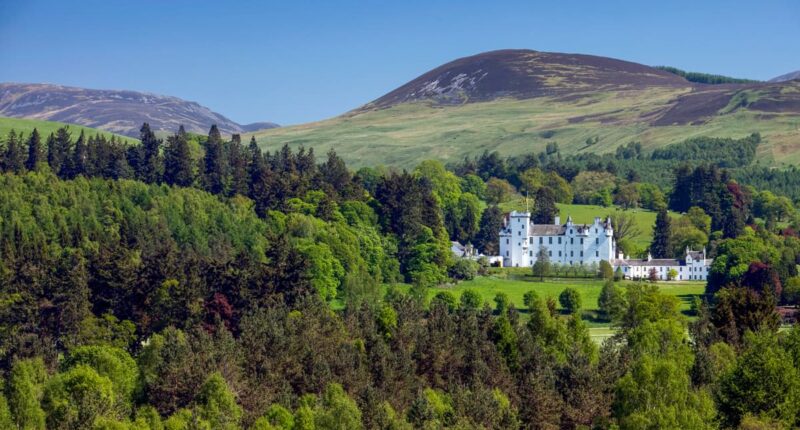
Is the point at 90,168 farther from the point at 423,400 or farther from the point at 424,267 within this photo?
the point at 423,400

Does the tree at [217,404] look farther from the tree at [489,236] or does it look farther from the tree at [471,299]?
the tree at [489,236]

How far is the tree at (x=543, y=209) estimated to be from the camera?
7288 inches

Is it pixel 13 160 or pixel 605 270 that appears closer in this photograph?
pixel 13 160

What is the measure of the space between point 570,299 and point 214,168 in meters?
49.1

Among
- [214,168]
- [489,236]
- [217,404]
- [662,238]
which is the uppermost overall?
[214,168]

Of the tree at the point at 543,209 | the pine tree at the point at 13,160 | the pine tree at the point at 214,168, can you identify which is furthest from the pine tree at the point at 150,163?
the tree at the point at 543,209

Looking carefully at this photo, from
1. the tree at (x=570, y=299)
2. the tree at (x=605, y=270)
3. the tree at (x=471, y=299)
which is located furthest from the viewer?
the tree at (x=605, y=270)

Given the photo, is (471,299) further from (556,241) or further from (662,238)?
(556,241)

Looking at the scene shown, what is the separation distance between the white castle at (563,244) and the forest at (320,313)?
346 cm

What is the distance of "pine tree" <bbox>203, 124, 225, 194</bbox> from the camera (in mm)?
157875

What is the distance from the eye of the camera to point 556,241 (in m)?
178

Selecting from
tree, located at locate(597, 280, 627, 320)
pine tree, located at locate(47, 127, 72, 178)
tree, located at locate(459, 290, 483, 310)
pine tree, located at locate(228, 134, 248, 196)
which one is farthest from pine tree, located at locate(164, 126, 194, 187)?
tree, located at locate(597, 280, 627, 320)

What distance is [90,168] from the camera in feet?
496

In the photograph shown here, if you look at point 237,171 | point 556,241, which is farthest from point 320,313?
point 556,241
